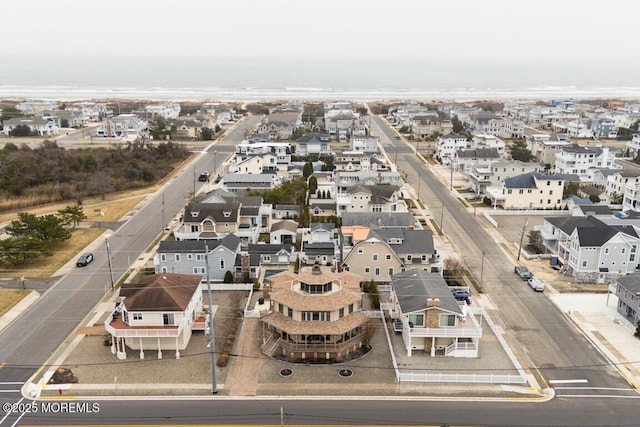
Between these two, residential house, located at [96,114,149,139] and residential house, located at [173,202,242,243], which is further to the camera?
residential house, located at [96,114,149,139]

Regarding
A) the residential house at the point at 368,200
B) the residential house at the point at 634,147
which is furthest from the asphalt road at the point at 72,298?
the residential house at the point at 634,147

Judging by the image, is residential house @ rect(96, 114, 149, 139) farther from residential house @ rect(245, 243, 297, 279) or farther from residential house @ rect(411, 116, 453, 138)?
residential house @ rect(245, 243, 297, 279)

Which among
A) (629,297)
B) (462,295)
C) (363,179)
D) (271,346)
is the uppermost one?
(363,179)

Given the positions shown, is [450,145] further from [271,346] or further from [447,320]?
[271,346]

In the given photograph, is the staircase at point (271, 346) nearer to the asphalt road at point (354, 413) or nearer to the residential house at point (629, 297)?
the asphalt road at point (354, 413)

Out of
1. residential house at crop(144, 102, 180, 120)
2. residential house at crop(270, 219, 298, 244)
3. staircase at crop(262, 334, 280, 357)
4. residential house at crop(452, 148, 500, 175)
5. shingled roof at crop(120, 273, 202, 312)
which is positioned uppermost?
residential house at crop(144, 102, 180, 120)

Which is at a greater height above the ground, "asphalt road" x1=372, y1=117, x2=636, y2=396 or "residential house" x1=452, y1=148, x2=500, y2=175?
"residential house" x1=452, y1=148, x2=500, y2=175

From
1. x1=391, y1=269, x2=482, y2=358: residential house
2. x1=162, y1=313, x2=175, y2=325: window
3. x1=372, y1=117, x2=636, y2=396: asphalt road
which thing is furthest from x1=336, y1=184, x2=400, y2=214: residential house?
x1=162, y1=313, x2=175, y2=325: window

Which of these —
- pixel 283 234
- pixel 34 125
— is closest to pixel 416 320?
pixel 283 234
